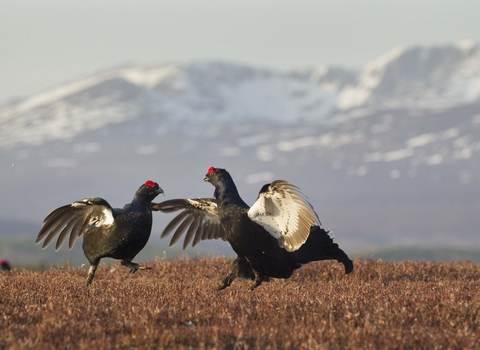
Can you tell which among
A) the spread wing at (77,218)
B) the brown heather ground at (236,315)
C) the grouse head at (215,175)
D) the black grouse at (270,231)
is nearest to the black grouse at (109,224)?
the spread wing at (77,218)

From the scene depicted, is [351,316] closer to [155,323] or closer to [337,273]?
[155,323]

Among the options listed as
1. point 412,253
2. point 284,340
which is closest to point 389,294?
point 284,340

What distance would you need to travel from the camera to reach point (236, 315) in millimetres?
8969

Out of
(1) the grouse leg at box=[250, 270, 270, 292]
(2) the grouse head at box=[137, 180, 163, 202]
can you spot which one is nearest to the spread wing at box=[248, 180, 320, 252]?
(1) the grouse leg at box=[250, 270, 270, 292]

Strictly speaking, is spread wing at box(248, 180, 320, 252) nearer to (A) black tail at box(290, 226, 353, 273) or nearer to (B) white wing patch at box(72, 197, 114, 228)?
(A) black tail at box(290, 226, 353, 273)

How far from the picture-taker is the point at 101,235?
12.2 metres

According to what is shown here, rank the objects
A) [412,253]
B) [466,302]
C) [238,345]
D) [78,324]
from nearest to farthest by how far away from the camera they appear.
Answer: [238,345], [78,324], [466,302], [412,253]

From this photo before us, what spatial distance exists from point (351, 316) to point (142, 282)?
4.68m

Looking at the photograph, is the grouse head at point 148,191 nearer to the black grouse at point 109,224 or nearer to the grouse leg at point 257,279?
the black grouse at point 109,224

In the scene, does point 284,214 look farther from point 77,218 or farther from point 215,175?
point 77,218

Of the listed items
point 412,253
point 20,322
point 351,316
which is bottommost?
point 20,322

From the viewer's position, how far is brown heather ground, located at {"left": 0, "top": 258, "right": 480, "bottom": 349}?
7707mm

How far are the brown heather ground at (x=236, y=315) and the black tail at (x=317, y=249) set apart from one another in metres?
0.42

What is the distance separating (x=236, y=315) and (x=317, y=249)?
3668mm
